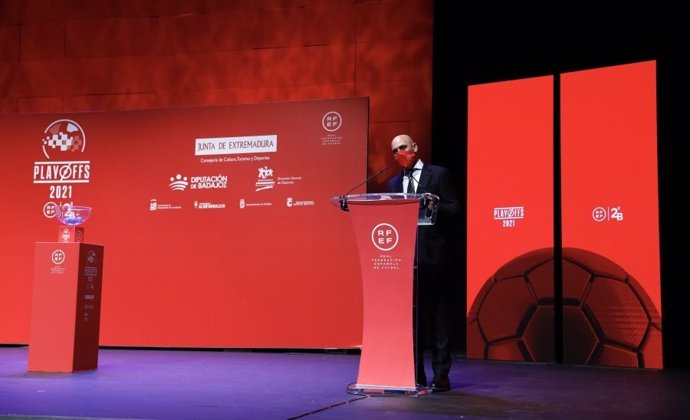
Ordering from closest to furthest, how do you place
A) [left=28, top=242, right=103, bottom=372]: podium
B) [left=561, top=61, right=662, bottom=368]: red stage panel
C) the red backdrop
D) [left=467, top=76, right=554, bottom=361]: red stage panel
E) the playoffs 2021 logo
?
1. [left=28, top=242, right=103, bottom=372]: podium
2. [left=561, top=61, right=662, bottom=368]: red stage panel
3. [left=467, top=76, right=554, bottom=361]: red stage panel
4. the red backdrop
5. the playoffs 2021 logo

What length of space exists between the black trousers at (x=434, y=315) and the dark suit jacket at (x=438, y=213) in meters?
0.06

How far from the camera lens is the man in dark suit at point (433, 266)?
12.5 feet

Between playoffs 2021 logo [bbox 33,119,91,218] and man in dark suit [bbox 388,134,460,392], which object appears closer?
man in dark suit [bbox 388,134,460,392]

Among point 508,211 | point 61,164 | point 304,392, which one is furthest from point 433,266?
point 61,164

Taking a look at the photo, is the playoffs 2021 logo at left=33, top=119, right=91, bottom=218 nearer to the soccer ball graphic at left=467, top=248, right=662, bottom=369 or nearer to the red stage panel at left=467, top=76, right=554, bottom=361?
the red stage panel at left=467, top=76, right=554, bottom=361

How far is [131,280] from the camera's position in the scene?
641cm

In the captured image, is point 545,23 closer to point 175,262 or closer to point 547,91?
point 547,91

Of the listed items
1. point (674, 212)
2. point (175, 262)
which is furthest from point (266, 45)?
point (674, 212)

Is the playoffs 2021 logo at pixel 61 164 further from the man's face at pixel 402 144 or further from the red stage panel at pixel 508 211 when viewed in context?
the man's face at pixel 402 144

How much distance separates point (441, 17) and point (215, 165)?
2.29m

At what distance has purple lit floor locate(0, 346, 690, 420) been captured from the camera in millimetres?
3029

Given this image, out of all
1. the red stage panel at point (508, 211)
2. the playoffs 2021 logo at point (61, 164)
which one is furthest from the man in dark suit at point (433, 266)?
the playoffs 2021 logo at point (61, 164)

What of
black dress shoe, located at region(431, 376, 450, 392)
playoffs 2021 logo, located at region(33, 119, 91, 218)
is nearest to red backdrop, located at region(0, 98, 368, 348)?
playoffs 2021 logo, located at region(33, 119, 91, 218)

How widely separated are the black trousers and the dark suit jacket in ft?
0.21
